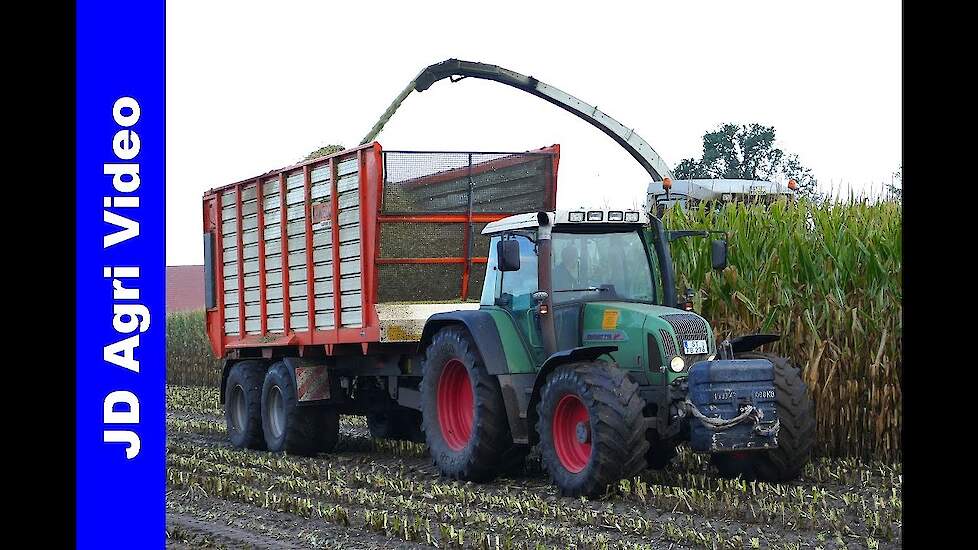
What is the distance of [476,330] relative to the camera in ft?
35.2

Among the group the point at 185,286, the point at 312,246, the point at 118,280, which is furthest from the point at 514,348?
the point at 185,286

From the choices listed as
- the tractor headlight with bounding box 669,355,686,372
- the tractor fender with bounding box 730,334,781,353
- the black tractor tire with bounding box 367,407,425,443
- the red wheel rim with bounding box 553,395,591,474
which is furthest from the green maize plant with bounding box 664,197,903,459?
the black tractor tire with bounding box 367,407,425,443

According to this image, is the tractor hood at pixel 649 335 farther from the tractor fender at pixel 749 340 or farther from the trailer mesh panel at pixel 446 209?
the trailer mesh panel at pixel 446 209

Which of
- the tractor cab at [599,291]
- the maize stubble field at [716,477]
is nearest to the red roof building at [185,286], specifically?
the maize stubble field at [716,477]

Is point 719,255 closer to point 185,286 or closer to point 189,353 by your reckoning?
point 189,353

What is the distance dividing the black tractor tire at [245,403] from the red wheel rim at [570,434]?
18.4ft

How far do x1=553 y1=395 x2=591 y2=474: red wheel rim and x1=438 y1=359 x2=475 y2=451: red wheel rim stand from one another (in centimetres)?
153

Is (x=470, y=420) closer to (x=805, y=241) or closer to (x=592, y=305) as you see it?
(x=592, y=305)

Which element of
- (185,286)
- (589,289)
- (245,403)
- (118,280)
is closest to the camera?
(118,280)

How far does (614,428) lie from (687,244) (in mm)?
4095

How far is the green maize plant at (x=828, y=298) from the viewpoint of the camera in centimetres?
1162

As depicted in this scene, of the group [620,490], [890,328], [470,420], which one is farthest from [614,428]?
[890,328]

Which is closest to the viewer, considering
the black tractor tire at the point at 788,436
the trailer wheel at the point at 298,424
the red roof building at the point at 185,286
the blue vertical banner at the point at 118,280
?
the blue vertical banner at the point at 118,280

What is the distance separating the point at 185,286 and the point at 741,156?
125 feet
